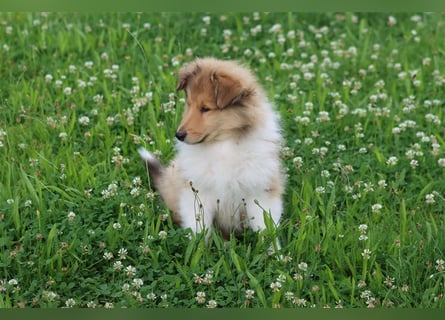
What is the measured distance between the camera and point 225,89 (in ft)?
17.0

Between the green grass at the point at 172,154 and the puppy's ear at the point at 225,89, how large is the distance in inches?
33.5

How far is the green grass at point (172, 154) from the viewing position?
5.09m

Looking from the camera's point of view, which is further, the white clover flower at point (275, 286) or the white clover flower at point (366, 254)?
the white clover flower at point (366, 254)

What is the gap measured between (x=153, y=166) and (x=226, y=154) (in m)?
0.82

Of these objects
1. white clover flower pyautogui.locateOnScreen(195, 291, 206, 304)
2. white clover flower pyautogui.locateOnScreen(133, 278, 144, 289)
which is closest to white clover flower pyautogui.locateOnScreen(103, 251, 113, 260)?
white clover flower pyautogui.locateOnScreen(133, 278, 144, 289)

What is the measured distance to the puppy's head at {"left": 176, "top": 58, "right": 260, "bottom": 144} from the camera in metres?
5.20

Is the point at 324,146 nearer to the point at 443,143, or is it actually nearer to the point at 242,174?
the point at 443,143

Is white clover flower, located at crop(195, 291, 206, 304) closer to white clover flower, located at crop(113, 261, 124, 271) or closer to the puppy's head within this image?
white clover flower, located at crop(113, 261, 124, 271)

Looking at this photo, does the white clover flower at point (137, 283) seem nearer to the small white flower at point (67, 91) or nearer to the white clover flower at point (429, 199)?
the white clover flower at point (429, 199)

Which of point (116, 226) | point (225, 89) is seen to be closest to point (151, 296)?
point (116, 226)

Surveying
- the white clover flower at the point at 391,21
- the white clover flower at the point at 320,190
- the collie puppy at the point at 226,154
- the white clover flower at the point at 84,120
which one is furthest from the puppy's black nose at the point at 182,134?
the white clover flower at the point at 391,21

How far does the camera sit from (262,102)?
5488 mm

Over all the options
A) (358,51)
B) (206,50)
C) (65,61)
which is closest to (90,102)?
(65,61)

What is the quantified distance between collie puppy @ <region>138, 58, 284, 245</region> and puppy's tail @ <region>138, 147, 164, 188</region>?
0.42m
